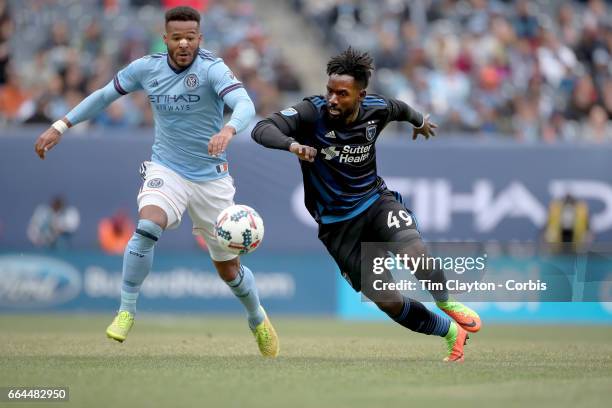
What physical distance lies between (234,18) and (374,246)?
15105mm

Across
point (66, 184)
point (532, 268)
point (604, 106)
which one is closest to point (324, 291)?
point (532, 268)

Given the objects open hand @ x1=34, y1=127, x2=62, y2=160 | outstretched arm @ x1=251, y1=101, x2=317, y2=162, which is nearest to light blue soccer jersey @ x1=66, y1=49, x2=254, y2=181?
open hand @ x1=34, y1=127, x2=62, y2=160

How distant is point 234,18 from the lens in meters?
24.3

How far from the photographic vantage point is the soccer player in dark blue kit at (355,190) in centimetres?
969

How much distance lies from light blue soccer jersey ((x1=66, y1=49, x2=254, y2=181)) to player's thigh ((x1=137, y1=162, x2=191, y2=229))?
97mm

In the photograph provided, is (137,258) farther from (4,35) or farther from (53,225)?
(4,35)

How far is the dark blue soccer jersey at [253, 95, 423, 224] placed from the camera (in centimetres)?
981

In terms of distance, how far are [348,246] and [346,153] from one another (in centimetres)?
82

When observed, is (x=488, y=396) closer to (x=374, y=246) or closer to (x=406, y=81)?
(x=374, y=246)

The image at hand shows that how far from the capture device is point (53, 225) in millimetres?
21547

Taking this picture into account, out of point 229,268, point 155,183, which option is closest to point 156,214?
point 155,183

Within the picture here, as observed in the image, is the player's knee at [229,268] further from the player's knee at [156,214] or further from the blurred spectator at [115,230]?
the blurred spectator at [115,230]

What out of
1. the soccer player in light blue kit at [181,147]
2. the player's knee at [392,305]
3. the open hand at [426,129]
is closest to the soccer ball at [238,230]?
the soccer player in light blue kit at [181,147]

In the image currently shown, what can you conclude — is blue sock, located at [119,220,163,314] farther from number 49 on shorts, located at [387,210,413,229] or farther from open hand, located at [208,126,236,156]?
number 49 on shorts, located at [387,210,413,229]
